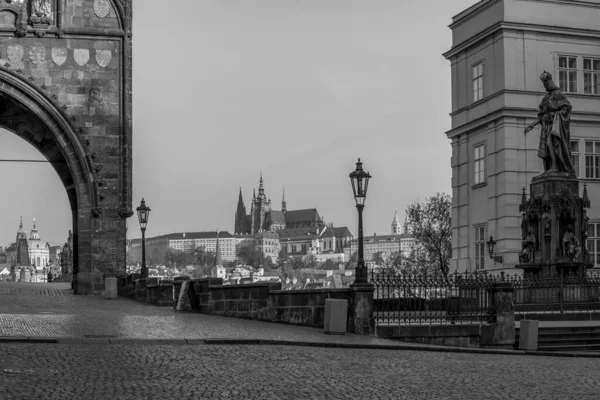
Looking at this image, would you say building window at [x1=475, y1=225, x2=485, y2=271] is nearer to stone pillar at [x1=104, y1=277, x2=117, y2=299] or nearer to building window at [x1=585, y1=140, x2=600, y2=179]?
building window at [x1=585, y1=140, x2=600, y2=179]

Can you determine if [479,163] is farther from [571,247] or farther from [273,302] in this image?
[273,302]

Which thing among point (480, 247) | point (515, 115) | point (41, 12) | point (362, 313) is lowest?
point (362, 313)

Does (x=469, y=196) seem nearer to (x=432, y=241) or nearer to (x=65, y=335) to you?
(x=432, y=241)

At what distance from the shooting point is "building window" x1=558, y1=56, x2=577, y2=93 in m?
41.6

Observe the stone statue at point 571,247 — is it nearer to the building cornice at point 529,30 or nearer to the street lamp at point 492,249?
the street lamp at point 492,249

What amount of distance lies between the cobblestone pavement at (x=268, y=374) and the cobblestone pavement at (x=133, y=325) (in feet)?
6.05

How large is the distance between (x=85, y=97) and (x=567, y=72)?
18.4 m

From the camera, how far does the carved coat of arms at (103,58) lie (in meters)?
38.1

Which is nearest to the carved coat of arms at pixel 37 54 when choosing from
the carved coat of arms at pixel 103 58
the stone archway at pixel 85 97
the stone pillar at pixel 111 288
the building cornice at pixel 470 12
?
the stone archway at pixel 85 97

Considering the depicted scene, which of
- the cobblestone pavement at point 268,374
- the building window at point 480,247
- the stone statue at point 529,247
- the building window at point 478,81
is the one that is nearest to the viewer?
the cobblestone pavement at point 268,374

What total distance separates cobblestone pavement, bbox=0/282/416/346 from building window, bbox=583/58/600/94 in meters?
21.5

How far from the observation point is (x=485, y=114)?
41688mm

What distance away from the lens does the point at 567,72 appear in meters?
41.8

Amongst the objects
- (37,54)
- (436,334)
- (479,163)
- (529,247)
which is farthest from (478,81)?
(436,334)
